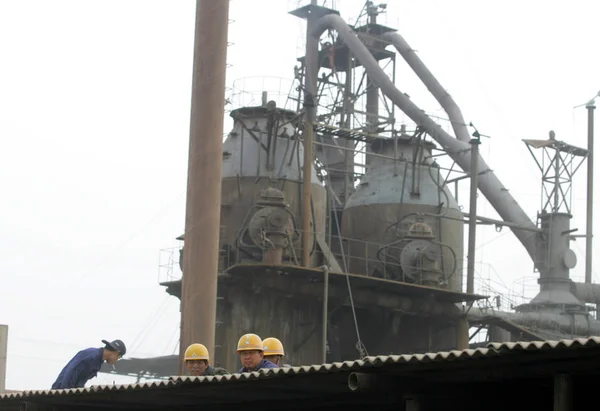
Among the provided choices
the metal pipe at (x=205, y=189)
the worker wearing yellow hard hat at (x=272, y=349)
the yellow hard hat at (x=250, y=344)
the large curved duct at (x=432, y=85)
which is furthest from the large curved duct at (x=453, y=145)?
the yellow hard hat at (x=250, y=344)

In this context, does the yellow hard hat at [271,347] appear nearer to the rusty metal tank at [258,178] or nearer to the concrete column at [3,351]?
the concrete column at [3,351]

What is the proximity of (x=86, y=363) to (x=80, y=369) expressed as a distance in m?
0.09

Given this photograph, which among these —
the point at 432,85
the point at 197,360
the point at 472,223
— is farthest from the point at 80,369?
the point at 432,85

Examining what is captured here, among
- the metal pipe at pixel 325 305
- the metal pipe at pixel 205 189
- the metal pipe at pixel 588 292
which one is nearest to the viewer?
the metal pipe at pixel 205 189

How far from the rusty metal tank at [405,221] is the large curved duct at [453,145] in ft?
8.34

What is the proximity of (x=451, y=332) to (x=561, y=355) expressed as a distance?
31.2 meters

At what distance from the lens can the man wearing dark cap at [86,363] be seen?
13047mm

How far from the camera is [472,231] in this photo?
1487 inches

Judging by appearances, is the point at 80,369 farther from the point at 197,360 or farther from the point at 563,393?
the point at 563,393

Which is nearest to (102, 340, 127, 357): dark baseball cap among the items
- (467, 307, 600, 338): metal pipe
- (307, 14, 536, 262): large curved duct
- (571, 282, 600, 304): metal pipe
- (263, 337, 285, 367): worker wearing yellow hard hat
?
(263, 337, 285, 367): worker wearing yellow hard hat

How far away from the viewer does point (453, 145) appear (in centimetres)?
4444

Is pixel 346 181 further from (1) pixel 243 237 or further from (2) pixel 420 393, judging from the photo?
(2) pixel 420 393

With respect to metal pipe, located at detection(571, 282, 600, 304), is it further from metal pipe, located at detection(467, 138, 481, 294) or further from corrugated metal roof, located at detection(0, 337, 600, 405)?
corrugated metal roof, located at detection(0, 337, 600, 405)

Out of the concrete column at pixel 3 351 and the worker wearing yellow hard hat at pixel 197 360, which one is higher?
the concrete column at pixel 3 351
